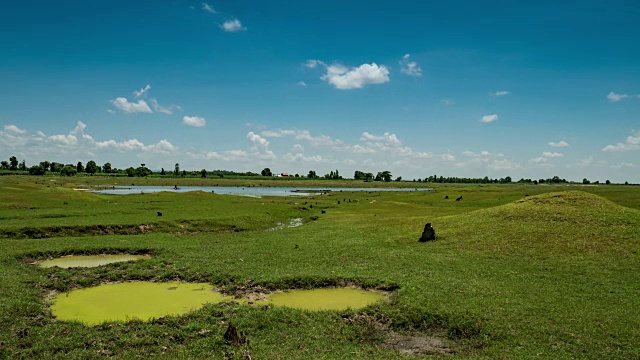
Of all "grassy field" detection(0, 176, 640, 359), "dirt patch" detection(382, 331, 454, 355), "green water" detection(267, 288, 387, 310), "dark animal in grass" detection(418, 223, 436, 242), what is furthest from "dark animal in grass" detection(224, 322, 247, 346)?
"dark animal in grass" detection(418, 223, 436, 242)

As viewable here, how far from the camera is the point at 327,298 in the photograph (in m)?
18.5

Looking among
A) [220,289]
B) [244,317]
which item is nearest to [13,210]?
[220,289]

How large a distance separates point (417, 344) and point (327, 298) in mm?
5798

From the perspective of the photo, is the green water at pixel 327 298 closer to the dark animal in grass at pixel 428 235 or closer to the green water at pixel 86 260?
the dark animal in grass at pixel 428 235

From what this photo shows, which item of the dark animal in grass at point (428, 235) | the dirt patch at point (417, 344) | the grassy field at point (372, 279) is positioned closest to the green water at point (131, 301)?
the grassy field at point (372, 279)

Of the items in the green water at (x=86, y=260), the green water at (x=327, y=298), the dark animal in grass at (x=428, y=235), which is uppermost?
the dark animal in grass at (x=428, y=235)

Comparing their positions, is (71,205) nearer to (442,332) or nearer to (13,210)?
(13,210)

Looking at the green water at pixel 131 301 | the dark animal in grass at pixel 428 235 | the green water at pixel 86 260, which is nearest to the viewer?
the green water at pixel 131 301

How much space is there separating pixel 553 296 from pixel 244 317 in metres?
13.1

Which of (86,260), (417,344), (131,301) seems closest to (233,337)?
(417,344)

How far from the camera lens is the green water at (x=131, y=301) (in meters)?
15.8

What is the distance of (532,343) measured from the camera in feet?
42.1

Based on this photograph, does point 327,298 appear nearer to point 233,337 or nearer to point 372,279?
point 372,279

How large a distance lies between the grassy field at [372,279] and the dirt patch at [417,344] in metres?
0.08
